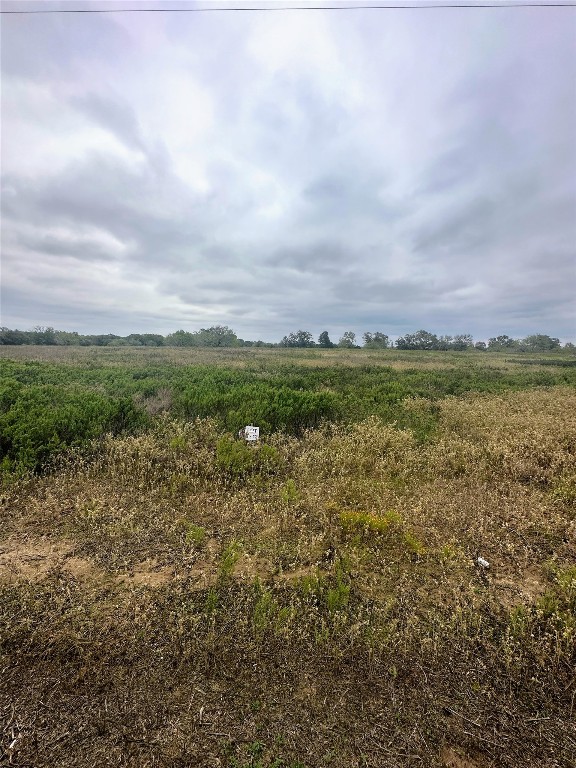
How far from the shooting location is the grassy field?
2.64m

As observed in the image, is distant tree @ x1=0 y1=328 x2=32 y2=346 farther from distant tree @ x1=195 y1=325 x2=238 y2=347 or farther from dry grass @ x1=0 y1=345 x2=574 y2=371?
distant tree @ x1=195 y1=325 x2=238 y2=347

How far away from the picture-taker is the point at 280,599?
4.00 m

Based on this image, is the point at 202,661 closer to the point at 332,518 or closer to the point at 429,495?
the point at 332,518

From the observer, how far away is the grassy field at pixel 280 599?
8.65ft

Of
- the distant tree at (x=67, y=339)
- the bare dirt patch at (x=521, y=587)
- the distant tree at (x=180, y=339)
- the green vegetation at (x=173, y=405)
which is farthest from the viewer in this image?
the distant tree at (x=180, y=339)

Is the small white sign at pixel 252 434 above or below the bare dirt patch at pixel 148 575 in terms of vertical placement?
above

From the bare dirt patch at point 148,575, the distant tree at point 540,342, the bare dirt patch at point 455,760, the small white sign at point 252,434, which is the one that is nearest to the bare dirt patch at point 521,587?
the bare dirt patch at point 455,760

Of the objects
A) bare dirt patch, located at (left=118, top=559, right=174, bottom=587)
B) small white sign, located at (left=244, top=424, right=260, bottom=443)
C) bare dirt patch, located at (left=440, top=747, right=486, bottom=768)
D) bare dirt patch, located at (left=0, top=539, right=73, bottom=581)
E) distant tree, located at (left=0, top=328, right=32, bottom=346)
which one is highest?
distant tree, located at (left=0, top=328, right=32, bottom=346)

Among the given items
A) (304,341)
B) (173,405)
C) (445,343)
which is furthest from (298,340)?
(173,405)

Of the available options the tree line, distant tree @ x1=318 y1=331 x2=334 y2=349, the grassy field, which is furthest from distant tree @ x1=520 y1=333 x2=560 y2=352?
the grassy field

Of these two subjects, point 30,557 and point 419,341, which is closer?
point 30,557

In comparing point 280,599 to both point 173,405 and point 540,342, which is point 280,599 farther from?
point 540,342

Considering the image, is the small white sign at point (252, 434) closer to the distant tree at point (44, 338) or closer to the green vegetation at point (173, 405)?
the green vegetation at point (173, 405)

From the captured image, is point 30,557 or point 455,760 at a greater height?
point 30,557
